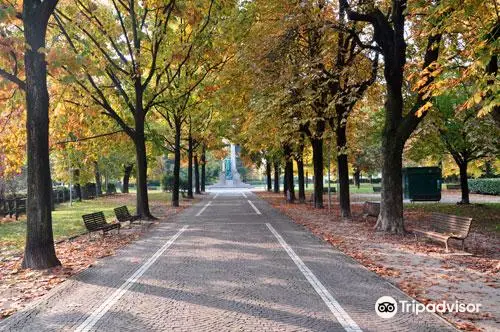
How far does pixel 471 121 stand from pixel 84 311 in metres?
22.0

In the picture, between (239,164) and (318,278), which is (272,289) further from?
(239,164)

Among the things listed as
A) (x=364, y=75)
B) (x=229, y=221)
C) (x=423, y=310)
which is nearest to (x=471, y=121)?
(x=364, y=75)

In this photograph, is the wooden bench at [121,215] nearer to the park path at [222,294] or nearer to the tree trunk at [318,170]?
the park path at [222,294]

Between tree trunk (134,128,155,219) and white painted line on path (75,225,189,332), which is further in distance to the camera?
tree trunk (134,128,155,219)

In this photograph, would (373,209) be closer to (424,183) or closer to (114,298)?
(114,298)

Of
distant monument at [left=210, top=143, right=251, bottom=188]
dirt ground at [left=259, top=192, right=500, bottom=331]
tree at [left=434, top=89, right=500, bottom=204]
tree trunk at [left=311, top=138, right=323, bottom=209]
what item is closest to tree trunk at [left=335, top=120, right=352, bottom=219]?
dirt ground at [left=259, top=192, right=500, bottom=331]

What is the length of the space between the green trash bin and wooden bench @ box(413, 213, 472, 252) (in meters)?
18.7

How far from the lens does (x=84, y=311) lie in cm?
668

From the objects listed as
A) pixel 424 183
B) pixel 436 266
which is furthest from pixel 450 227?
pixel 424 183

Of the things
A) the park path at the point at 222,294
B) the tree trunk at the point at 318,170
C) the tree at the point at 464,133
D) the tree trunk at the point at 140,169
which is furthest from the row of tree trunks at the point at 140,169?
the tree at the point at 464,133

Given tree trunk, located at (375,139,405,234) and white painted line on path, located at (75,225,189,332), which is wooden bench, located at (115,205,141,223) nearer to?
white painted line on path, located at (75,225,189,332)

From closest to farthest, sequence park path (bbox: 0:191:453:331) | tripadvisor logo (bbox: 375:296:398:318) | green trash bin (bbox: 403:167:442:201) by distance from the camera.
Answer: park path (bbox: 0:191:453:331), tripadvisor logo (bbox: 375:296:398:318), green trash bin (bbox: 403:167:442:201)

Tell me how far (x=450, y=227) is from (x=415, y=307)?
18.4 ft

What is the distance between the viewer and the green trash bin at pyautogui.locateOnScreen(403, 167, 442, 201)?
1188 inches
